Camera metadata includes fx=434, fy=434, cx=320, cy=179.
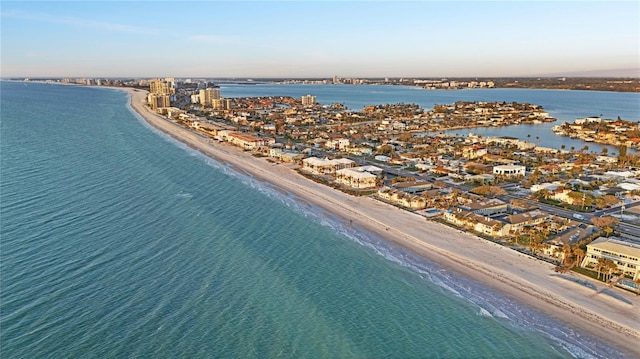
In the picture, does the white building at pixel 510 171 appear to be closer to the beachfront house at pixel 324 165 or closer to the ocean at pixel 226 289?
the beachfront house at pixel 324 165

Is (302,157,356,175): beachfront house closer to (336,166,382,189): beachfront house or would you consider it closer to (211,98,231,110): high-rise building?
(336,166,382,189): beachfront house

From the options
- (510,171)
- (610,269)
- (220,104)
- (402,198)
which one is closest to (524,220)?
(610,269)

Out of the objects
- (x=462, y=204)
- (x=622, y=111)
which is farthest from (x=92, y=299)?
(x=622, y=111)

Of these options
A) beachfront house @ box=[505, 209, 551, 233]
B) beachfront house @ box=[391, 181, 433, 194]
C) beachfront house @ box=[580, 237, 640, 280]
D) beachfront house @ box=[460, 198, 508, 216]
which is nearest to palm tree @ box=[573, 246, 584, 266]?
beachfront house @ box=[580, 237, 640, 280]

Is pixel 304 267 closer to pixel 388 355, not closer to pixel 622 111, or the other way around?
pixel 388 355

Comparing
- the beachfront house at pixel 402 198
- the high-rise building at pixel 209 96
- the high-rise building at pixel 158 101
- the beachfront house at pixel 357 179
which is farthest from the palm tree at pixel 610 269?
the high-rise building at pixel 209 96

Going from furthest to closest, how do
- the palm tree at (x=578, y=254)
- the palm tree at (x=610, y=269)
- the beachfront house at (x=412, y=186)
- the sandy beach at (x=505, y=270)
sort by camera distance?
the beachfront house at (x=412, y=186), the palm tree at (x=578, y=254), the palm tree at (x=610, y=269), the sandy beach at (x=505, y=270)
